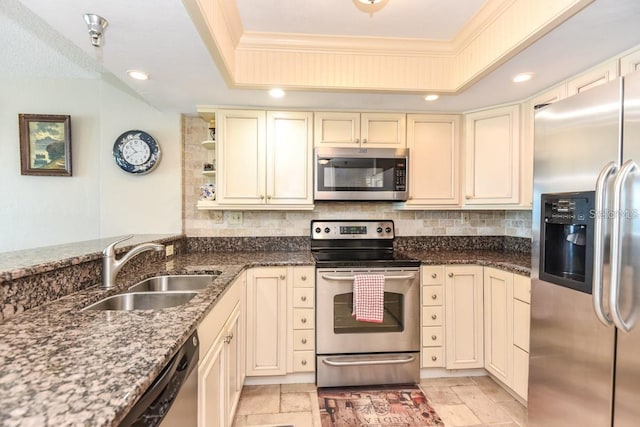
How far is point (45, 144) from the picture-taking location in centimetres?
252

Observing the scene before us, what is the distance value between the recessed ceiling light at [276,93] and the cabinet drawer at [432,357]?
6.77 feet

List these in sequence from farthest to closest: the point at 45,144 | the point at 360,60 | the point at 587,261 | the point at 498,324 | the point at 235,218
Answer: the point at 235,218, the point at 45,144, the point at 498,324, the point at 360,60, the point at 587,261

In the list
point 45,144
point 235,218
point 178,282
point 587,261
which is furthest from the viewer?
point 235,218

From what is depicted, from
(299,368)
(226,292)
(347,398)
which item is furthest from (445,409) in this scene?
(226,292)

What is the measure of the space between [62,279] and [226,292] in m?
0.68

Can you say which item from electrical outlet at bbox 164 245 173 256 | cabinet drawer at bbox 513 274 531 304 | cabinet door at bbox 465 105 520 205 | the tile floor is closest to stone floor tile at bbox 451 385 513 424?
the tile floor

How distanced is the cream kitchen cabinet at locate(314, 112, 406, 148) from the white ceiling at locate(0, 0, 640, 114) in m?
0.08

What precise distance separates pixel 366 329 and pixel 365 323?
0.14 ft

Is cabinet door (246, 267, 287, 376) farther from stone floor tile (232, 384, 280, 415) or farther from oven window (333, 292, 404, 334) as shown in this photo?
oven window (333, 292, 404, 334)

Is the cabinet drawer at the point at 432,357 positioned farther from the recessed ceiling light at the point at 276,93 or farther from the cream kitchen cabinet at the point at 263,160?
the recessed ceiling light at the point at 276,93

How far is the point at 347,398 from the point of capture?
2.06 meters

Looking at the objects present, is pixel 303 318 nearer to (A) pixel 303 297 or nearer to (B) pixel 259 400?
(A) pixel 303 297

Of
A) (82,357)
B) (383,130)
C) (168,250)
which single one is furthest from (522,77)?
(168,250)

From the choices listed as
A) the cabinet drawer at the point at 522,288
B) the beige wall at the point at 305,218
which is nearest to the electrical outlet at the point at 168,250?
the beige wall at the point at 305,218
